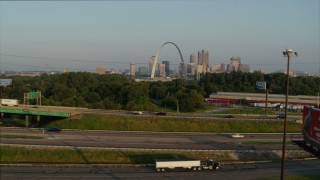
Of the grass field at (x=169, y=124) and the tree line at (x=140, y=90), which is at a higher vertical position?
the tree line at (x=140, y=90)

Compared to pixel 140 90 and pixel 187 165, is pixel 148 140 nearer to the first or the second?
pixel 187 165

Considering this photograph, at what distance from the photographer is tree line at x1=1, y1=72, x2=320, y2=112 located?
256 ft

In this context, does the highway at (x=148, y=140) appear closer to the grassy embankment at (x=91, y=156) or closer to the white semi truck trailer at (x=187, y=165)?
the grassy embankment at (x=91, y=156)

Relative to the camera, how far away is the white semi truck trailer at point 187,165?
32.6 meters

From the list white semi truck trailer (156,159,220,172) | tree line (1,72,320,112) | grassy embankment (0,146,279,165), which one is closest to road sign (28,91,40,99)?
tree line (1,72,320,112)

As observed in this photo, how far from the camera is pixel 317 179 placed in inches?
1211

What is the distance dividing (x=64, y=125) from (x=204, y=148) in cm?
2384

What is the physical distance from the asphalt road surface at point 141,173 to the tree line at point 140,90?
39.8 m

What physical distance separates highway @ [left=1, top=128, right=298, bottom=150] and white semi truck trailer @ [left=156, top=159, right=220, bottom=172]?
21.1 feet

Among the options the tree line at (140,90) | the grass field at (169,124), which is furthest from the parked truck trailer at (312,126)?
the tree line at (140,90)

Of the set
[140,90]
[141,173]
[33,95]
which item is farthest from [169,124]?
[140,90]

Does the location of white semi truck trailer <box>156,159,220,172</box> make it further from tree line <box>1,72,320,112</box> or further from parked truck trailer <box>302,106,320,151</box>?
tree line <box>1,72,320,112</box>

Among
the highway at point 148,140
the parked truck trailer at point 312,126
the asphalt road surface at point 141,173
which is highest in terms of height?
the parked truck trailer at point 312,126

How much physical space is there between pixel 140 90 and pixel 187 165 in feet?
177
